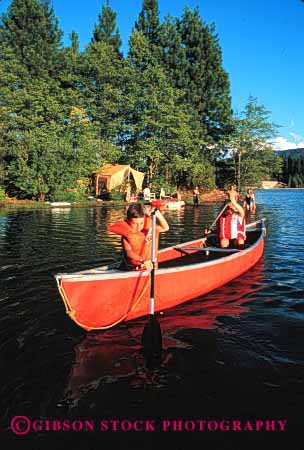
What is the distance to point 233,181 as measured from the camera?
51.3m

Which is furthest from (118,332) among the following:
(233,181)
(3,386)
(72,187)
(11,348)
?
(233,181)

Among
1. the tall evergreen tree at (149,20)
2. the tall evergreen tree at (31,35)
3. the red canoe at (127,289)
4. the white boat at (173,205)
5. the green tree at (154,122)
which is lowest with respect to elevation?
the red canoe at (127,289)

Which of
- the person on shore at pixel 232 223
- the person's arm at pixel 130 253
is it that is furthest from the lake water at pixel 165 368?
the person on shore at pixel 232 223

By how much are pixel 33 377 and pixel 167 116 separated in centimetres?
3788

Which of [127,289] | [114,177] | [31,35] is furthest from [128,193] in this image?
[127,289]

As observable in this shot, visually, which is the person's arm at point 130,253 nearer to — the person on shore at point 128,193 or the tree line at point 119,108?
the tree line at point 119,108

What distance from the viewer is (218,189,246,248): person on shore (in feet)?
30.6

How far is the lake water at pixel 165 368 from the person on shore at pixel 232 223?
1416 mm

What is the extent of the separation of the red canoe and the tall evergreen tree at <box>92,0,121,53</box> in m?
46.3

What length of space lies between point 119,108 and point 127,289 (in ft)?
124

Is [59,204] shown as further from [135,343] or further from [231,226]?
[135,343]

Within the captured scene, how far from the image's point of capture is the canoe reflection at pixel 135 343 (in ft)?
14.8

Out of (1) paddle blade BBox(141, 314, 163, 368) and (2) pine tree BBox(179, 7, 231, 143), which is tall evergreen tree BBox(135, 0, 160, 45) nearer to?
(2) pine tree BBox(179, 7, 231, 143)

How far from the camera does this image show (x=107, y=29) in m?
47.4
